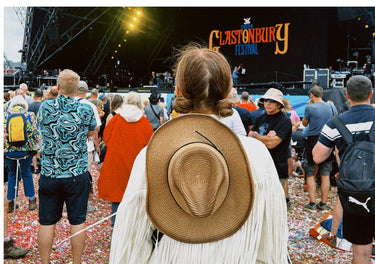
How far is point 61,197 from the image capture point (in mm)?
2623

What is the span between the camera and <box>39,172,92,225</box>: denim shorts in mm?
2535

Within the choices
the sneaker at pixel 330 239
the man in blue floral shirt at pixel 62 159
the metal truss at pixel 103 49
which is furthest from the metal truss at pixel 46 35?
the sneaker at pixel 330 239

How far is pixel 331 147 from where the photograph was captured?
2.58m

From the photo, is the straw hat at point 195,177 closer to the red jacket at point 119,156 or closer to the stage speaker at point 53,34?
the red jacket at point 119,156

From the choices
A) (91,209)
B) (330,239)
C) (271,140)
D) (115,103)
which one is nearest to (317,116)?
(271,140)

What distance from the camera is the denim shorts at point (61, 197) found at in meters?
2.54

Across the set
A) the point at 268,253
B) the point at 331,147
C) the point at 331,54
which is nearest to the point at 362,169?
the point at 331,147

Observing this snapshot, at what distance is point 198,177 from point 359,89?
2032 millimetres

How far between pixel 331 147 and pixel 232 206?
1.91 metres

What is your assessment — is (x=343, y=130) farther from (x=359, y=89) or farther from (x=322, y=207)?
(x=322, y=207)

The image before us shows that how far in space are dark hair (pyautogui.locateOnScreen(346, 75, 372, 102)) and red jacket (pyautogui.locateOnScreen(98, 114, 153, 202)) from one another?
2.03 m

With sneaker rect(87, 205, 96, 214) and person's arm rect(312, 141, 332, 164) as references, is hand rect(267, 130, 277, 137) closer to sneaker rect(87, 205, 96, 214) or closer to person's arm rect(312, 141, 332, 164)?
person's arm rect(312, 141, 332, 164)

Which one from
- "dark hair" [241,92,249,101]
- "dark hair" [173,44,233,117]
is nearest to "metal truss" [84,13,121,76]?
"dark hair" [241,92,249,101]

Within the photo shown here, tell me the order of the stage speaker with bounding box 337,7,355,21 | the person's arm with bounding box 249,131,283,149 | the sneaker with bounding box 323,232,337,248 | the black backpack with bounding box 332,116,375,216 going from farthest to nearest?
the stage speaker with bounding box 337,7,355,21 < the person's arm with bounding box 249,131,283,149 < the sneaker with bounding box 323,232,337,248 < the black backpack with bounding box 332,116,375,216
